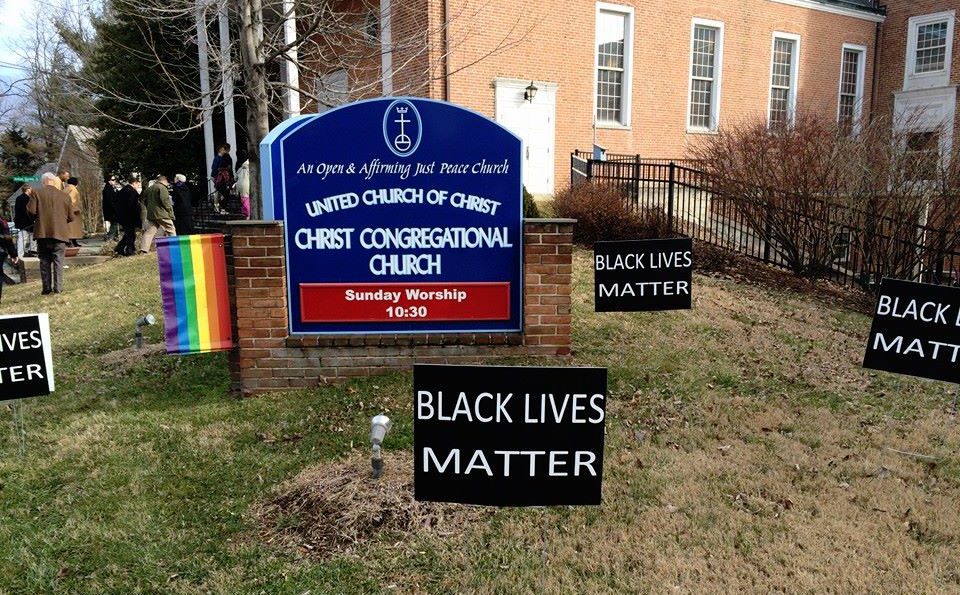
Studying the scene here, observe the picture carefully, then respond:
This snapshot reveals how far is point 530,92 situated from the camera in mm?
17578

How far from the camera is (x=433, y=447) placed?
3186 millimetres

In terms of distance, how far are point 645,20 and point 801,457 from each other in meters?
17.5

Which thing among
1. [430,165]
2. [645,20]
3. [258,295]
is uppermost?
[645,20]

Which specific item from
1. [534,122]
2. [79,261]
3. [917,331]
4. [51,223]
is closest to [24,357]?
[917,331]

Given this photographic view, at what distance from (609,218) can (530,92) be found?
6344 millimetres

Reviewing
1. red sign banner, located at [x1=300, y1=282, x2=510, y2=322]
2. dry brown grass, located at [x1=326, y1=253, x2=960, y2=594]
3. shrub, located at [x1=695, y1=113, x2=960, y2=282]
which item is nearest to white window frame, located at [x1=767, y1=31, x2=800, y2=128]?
shrub, located at [x1=695, y1=113, x2=960, y2=282]

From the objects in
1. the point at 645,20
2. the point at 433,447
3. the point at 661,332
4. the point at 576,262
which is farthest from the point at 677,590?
the point at 645,20

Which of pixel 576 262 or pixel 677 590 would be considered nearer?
pixel 677 590

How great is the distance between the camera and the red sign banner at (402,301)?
5.71 m

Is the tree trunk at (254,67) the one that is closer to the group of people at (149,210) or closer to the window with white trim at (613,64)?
the group of people at (149,210)

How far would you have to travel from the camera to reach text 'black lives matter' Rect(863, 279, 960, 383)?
490cm

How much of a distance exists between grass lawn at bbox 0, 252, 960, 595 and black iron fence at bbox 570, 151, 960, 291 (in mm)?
3889

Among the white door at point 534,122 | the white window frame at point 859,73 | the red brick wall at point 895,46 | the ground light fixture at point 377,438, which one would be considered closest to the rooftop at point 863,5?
the red brick wall at point 895,46

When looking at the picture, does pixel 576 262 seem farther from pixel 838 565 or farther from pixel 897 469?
pixel 838 565
